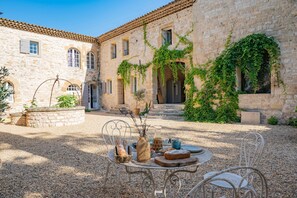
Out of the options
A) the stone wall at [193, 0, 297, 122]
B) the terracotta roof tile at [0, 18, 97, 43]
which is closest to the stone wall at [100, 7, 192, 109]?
the stone wall at [193, 0, 297, 122]

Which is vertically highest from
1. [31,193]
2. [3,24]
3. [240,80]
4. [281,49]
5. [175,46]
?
[3,24]

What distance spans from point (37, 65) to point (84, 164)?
1148cm

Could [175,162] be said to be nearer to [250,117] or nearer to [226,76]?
[250,117]

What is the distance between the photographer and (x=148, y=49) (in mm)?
12438

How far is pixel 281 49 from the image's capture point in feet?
25.1

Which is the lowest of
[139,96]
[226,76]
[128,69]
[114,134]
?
[114,134]

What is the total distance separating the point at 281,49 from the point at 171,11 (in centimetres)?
588

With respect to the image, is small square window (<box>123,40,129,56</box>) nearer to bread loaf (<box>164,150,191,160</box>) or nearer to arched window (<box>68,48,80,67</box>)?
arched window (<box>68,48,80,67</box>)

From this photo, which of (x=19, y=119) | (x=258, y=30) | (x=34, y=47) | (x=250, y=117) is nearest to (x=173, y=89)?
(x=250, y=117)

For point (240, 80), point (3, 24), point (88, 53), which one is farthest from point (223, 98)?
point (3, 24)

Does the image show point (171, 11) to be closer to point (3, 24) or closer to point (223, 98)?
point (223, 98)

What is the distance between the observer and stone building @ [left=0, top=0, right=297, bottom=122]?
7.67 meters

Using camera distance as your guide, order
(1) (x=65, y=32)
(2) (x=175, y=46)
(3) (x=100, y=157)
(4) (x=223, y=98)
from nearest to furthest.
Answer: (3) (x=100, y=157) → (4) (x=223, y=98) → (2) (x=175, y=46) → (1) (x=65, y=32)

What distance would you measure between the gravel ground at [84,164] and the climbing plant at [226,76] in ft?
8.14
